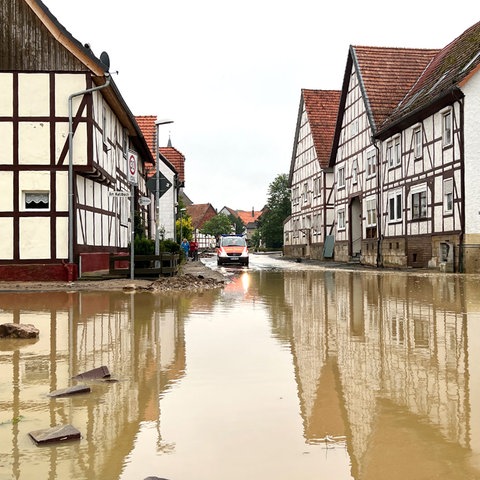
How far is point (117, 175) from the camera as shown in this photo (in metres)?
27.7

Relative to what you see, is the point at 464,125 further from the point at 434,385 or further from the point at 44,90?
the point at 434,385

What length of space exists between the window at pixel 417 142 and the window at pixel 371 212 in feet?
21.7

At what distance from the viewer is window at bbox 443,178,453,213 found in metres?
27.8

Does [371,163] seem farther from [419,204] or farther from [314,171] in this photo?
[314,171]

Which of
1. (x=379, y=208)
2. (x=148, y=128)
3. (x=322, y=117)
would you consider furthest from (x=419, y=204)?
(x=322, y=117)

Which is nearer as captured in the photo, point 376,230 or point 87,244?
point 87,244

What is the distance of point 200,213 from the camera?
15075 centimetres

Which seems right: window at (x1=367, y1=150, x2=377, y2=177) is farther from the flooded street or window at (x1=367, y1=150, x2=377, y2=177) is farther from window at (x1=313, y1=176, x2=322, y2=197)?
the flooded street

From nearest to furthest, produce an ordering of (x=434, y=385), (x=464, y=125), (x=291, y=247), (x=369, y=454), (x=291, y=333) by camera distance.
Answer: (x=369, y=454)
(x=434, y=385)
(x=291, y=333)
(x=464, y=125)
(x=291, y=247)

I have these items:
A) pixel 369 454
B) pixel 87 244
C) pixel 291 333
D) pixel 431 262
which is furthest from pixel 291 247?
pixel 369 454

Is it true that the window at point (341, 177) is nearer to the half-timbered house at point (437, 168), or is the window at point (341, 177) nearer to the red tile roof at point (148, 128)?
the half-timbered house at point (437, 168)

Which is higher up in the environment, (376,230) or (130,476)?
(376,230)

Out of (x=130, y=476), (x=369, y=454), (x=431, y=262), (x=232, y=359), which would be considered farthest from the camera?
(x=431, y=262)

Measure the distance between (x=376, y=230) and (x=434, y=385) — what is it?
32.6 metres
